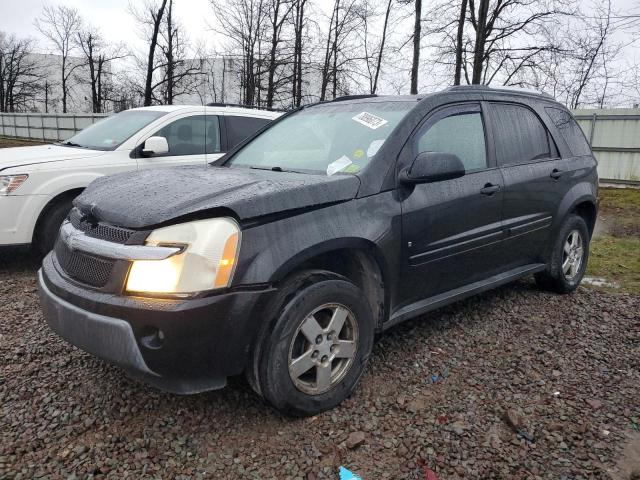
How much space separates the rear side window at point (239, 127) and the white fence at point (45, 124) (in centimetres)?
2364

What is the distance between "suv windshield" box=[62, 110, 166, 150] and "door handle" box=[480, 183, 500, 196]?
402cm

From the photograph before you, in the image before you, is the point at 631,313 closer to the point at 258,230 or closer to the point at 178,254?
the point at 258,230

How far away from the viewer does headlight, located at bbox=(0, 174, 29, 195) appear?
4.76m

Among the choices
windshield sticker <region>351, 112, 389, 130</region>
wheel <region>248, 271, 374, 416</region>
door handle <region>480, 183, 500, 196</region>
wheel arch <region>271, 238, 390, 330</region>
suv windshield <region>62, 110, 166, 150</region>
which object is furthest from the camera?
suv windshield <region>62, 110, 166, 150</region>

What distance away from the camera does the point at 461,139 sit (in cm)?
359

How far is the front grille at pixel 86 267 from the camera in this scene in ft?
7.80

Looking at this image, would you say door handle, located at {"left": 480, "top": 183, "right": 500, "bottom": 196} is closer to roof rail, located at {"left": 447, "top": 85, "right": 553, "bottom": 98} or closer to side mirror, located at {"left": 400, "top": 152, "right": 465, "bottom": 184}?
side mirror, located at {"left": 400, "top": 152, "right": 465, "bottom": 184}

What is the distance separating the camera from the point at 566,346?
11.9ft

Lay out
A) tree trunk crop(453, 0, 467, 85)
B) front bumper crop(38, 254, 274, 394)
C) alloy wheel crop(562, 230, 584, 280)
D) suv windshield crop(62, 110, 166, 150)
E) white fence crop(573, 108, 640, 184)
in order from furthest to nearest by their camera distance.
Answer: tree trunk crop(453, 0, 467, 85) → white fence crop(573, 108, 640, 184) → suv windshield crop(62, 110, 166, 150) → alloy wheel crop(562, 230, 584, 280) → front bumper crop(38, 254, 274, 394)

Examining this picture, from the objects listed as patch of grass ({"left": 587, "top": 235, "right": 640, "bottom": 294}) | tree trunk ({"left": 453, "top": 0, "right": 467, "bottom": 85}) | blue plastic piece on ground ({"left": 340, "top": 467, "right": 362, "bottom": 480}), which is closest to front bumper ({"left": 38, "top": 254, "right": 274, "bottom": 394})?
blue plastic piece on ground ({"left": 340, "top": 467, "right": 362, "bottom": 480})

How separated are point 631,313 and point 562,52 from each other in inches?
602

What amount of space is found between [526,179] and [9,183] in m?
4.57

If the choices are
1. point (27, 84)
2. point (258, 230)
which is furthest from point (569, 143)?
point (27, 84)

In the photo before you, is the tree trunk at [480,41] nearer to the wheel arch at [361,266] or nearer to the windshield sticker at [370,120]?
the windshield sticker at [370,120]
